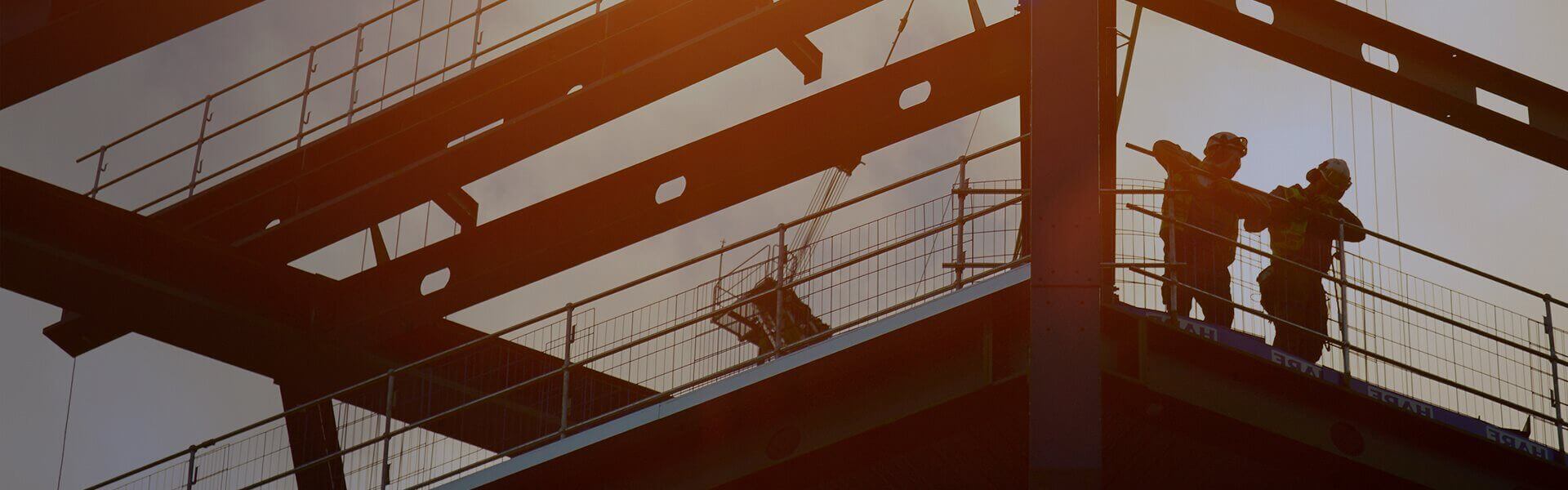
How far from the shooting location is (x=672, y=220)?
19.7 meters

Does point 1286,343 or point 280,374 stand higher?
point 280,374

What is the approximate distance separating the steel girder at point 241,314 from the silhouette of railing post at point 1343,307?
7.10m

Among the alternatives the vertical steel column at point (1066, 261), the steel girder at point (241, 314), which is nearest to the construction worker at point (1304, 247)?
the vertical steel column at point (1066, 261)

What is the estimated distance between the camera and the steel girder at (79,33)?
1706 cm

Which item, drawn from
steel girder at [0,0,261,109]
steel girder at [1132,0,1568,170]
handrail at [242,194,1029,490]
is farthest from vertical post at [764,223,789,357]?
steel girder at [0,0,261,109]

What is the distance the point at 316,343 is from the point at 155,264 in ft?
6.17

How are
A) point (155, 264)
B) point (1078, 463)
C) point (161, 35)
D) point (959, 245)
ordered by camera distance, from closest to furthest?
point (1078, 463), point (959, 245), point (161, 35), point (155, 264)

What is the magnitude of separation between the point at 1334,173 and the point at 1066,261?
3.28 meters

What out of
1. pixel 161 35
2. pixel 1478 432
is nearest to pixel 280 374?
pixel 161 35

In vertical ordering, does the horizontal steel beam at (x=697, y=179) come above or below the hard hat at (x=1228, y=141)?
above

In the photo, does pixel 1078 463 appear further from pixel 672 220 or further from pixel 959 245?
pixel 672 220

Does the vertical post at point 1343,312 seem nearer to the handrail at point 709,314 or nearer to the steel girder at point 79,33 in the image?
the handrail at point 709,314

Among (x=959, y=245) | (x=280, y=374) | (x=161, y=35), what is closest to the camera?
(x=959, y=245)

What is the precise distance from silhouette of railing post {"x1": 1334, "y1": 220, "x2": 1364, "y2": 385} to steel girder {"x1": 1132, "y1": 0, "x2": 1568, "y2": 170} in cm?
354
